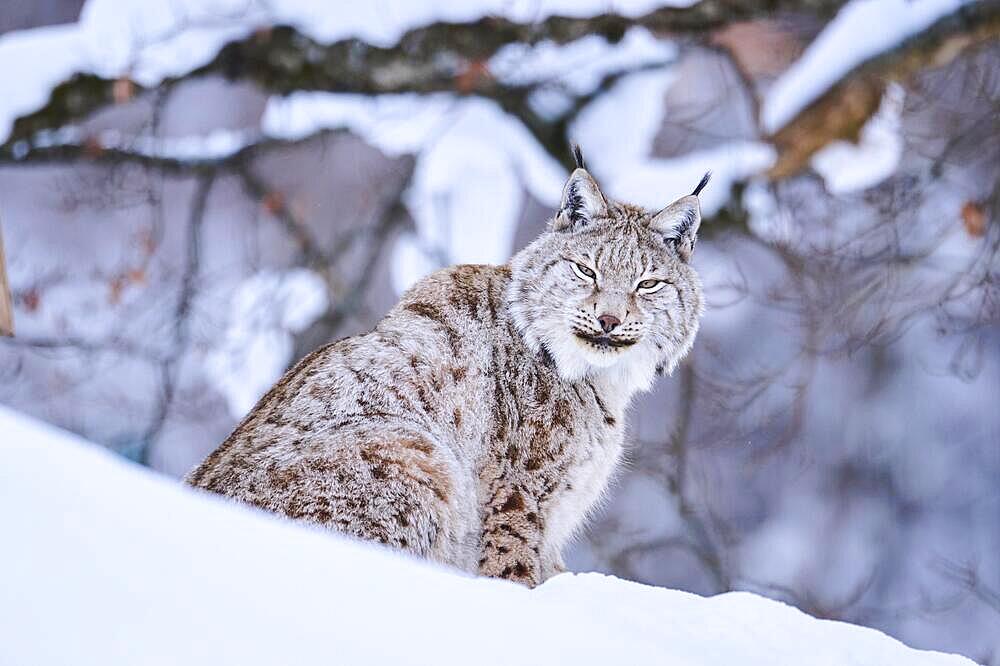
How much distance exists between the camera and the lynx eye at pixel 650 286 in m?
4.32

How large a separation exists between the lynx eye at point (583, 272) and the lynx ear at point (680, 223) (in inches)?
12.3

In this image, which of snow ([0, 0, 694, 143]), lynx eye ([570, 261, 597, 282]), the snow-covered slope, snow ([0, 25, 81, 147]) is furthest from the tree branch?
the snow-covered slope

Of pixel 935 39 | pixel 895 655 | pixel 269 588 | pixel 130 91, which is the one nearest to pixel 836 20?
pixel 935 39

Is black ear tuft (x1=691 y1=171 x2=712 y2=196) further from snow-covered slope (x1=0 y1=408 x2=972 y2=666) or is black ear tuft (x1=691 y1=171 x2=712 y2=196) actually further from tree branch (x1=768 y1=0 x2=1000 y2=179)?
tree branch (x1=768 y1=0 x2=1000 y2=179)

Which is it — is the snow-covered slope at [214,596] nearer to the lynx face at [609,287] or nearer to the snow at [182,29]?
the lynx face at [609,287]

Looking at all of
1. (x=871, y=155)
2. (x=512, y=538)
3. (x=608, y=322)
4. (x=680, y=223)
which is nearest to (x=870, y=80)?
(x=871, y=155)

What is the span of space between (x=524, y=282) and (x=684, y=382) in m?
2.64

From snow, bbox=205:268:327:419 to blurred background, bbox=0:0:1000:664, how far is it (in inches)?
0.7

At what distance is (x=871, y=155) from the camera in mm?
7156

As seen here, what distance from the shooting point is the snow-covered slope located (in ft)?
5.72

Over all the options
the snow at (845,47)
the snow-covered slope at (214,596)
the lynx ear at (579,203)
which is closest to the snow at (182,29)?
the snow at (845,47)

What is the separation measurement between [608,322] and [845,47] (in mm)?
3944

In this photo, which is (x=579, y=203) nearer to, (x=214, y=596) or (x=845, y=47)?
(x=214, y=596)

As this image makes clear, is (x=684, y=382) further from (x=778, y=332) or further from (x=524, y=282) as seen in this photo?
(x=524, y=282)
